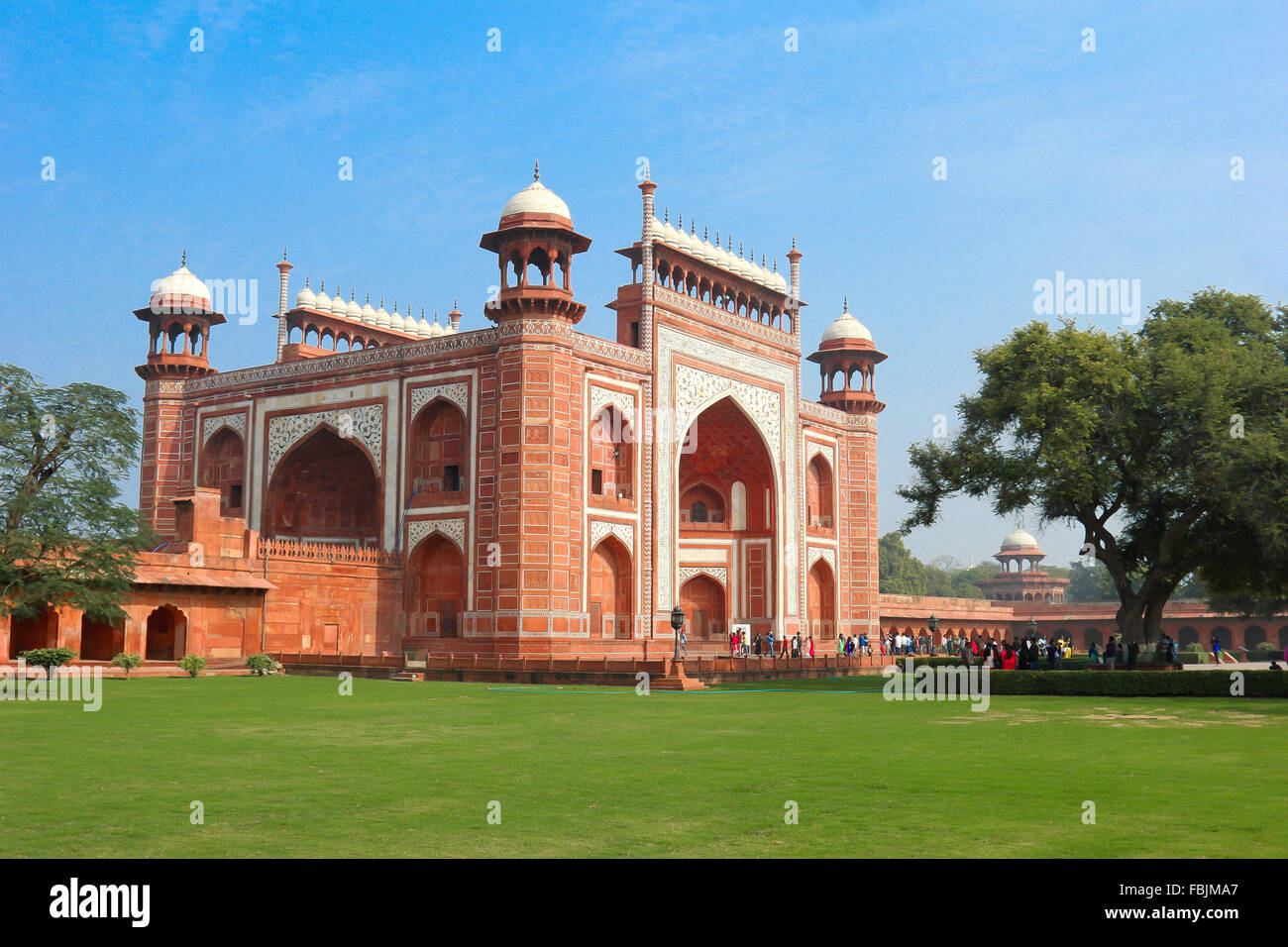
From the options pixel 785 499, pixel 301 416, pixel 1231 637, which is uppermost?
pixel 301 416

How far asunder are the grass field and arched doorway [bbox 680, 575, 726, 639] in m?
26.7

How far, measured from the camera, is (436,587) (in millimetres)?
36344

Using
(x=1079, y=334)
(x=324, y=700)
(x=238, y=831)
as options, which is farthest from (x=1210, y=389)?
(x=238, y=831)

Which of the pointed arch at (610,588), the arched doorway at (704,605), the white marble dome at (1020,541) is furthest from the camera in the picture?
the white marble dome at (1020,541)

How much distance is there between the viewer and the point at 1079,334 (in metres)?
27.2

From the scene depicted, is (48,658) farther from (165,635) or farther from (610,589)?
(610,589)

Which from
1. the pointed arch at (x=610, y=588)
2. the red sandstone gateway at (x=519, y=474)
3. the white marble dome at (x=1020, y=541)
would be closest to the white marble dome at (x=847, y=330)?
the red sandstone gateway at (x=519, y=474)

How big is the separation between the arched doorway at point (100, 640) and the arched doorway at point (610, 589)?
43.9ft

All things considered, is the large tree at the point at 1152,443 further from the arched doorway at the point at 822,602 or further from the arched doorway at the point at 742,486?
the arched doorway at the point at 822,602

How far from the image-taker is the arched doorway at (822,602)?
4634cm

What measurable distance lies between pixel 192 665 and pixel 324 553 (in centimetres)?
802

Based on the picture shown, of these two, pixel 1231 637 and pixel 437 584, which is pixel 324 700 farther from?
pixel 1231 637

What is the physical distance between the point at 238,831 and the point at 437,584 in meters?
29.9
